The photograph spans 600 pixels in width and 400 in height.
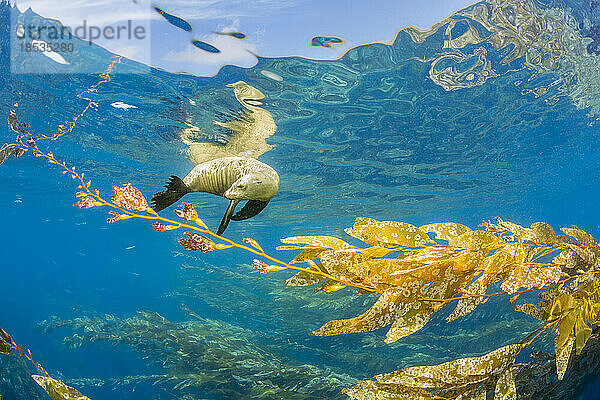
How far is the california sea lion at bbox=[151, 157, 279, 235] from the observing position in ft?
6.10

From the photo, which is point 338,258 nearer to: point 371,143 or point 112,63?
point 112,63

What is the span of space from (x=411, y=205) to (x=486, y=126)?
6.61 feet

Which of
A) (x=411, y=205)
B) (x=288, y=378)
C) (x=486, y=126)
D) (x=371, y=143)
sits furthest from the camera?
(x=411, y=205)

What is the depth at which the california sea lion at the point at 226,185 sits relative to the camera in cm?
186

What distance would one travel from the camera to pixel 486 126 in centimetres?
310

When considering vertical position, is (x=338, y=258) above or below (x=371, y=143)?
below

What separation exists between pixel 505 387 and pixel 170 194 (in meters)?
1.84

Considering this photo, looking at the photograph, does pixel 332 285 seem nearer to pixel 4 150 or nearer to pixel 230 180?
pixel 230 180

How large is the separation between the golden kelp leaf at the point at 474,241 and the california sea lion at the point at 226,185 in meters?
1.12

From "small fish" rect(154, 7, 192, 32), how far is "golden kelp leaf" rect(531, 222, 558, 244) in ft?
6.87

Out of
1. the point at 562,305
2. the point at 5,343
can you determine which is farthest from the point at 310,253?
the point at 5,343

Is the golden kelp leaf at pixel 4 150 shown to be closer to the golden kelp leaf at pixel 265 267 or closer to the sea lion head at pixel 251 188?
the sea lion head at pixel 251 188

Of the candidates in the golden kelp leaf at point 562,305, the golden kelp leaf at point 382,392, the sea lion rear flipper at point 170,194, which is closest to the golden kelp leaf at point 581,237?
the golden kelp leaf at point 562,305

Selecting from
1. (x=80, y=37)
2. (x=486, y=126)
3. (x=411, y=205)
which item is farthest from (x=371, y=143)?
(x=80, y=37)
